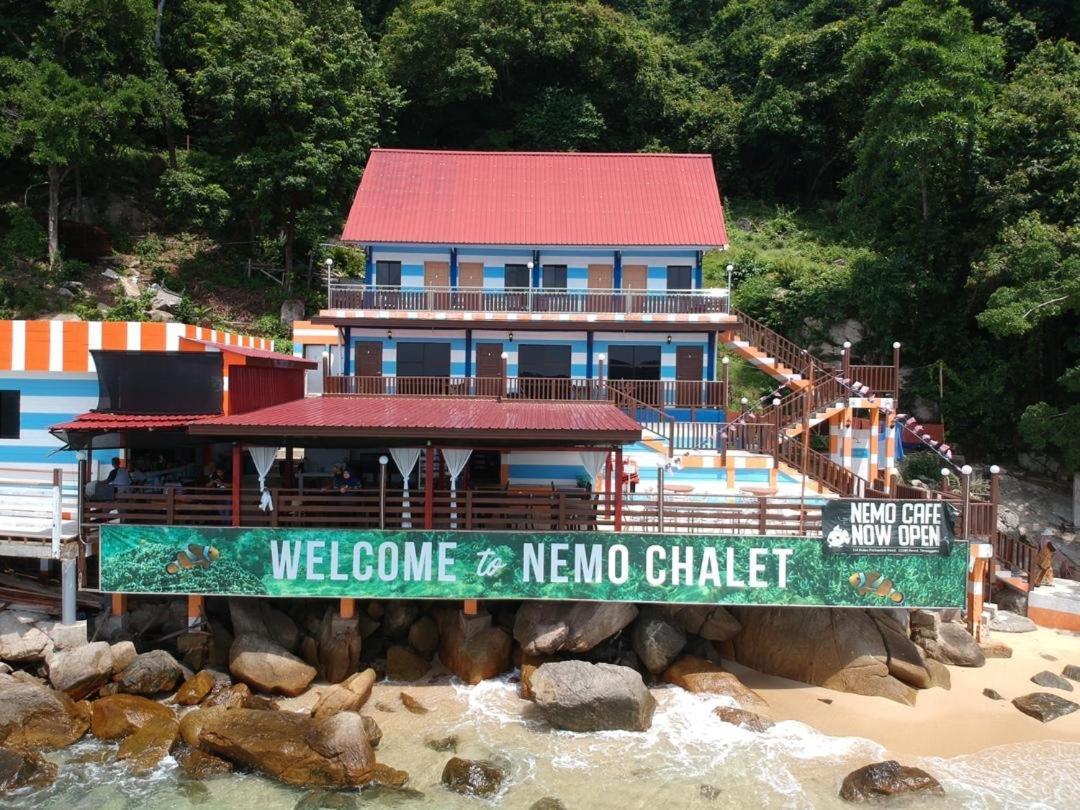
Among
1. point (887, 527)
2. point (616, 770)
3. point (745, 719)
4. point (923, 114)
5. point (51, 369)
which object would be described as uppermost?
point (923, 114)

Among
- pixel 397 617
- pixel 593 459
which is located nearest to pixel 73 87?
pixel 397 617

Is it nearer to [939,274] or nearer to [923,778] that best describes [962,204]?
[939,274]

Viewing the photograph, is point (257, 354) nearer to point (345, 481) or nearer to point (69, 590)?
point (345, 481)

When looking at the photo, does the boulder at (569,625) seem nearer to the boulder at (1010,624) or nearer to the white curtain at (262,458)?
the white curtain at (262,458)

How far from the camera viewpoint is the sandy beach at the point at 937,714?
12484mm

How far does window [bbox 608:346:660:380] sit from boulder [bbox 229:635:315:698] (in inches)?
579

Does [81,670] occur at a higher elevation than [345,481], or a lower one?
lower

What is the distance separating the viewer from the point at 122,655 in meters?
13.7

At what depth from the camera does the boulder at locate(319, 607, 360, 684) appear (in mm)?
13945

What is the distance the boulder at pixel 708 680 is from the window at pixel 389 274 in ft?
56.6

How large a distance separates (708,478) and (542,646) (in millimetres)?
7399

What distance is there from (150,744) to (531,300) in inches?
644

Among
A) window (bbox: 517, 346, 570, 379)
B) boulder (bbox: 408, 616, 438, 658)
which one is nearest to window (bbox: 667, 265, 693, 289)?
window (bbox: 517, 346, 570, 379)

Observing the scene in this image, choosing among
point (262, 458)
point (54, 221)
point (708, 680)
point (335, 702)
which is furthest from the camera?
point (54, 221)
